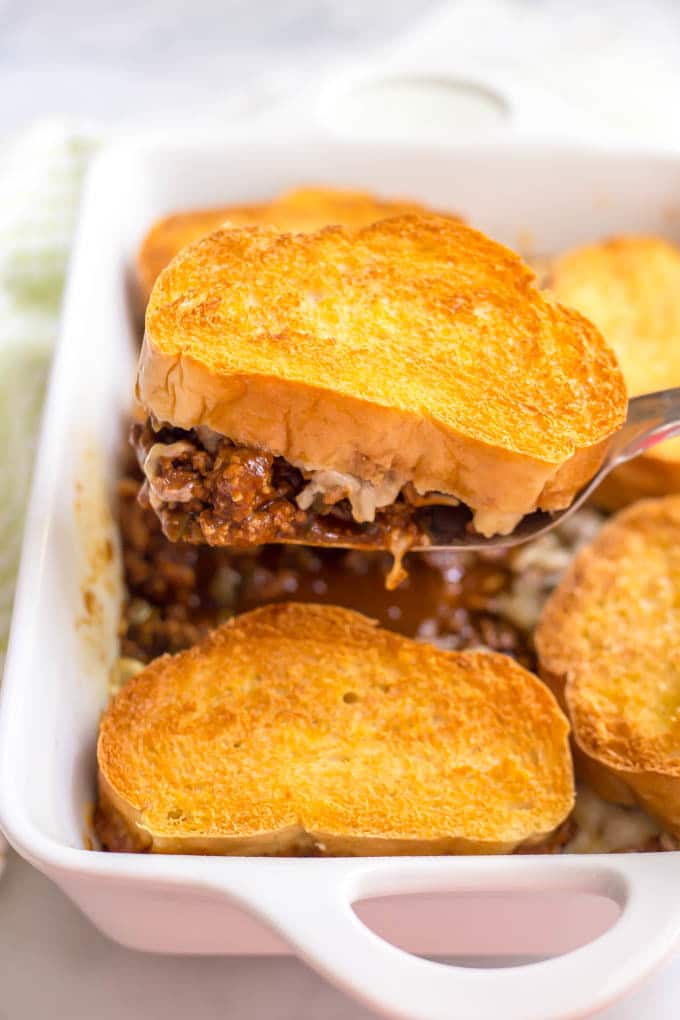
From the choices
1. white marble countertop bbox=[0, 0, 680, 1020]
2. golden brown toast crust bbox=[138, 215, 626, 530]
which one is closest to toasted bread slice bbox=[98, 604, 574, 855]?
golden brown toast crust bbox=[138, 215, 626, 530]

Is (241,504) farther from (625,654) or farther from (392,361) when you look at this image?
(625,654)

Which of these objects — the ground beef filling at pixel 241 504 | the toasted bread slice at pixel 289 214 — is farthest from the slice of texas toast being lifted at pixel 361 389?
the toasted bread slice at pixel 289 214

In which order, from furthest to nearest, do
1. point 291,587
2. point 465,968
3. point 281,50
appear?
point 281,50 < point 291,587 < point 465,968

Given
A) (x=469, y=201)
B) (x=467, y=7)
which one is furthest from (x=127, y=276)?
(x=467, y=7)

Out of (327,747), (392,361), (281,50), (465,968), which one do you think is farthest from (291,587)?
(281,50)

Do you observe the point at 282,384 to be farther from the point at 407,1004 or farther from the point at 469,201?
the point at 469,201

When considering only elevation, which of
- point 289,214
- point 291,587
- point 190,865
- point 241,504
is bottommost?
point 291,587

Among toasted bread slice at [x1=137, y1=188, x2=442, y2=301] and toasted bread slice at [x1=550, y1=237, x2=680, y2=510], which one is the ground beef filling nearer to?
toasted bread slice at [x1=550, y1=237, x2=680, y2=510]
